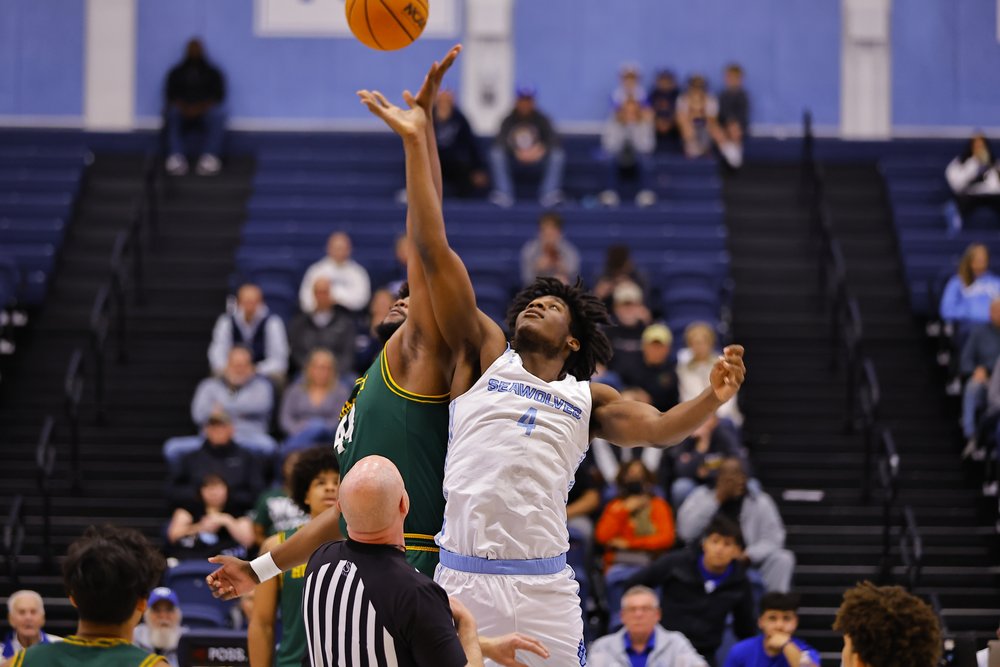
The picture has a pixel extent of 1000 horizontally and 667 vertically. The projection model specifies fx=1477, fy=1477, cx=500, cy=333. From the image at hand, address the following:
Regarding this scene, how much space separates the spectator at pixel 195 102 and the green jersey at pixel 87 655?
12953 millimetres

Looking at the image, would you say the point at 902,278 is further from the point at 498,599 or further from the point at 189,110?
the point at 498,599

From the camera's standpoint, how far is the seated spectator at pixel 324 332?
39.7ft

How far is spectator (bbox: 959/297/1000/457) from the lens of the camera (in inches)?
461

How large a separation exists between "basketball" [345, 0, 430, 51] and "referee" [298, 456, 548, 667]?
2470 millimetres

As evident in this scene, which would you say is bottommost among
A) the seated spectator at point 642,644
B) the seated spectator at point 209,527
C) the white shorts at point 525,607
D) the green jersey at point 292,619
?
the seated spectator at point 642,644

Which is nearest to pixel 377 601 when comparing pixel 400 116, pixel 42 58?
pixel 400 116

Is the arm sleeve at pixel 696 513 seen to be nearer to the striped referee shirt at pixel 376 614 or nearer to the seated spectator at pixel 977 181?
the seated spectator at pixel 977 181

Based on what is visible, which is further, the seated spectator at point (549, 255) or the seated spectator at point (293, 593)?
the seated spectator at point (549, 255)

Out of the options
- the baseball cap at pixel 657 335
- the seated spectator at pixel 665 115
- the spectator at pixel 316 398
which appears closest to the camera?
the spectator at pixel 316 398

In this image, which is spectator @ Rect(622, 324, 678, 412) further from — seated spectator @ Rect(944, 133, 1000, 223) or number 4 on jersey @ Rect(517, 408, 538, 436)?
number 4 on jersey @ Rect(517, 408, 538, 436)

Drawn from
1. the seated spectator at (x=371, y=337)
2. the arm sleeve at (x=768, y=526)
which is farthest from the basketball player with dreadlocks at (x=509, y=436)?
the seated spectator at (x=371, y=337)

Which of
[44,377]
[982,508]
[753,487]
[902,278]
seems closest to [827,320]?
[902,278]

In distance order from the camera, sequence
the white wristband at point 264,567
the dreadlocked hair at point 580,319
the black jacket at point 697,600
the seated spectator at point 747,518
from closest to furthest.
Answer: the white wristband at point 264,567, the dreadlocked hair at point 580,319, the black jacket at point 697,600, the seated spectator at point 747,518

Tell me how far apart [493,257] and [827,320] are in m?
3.19
